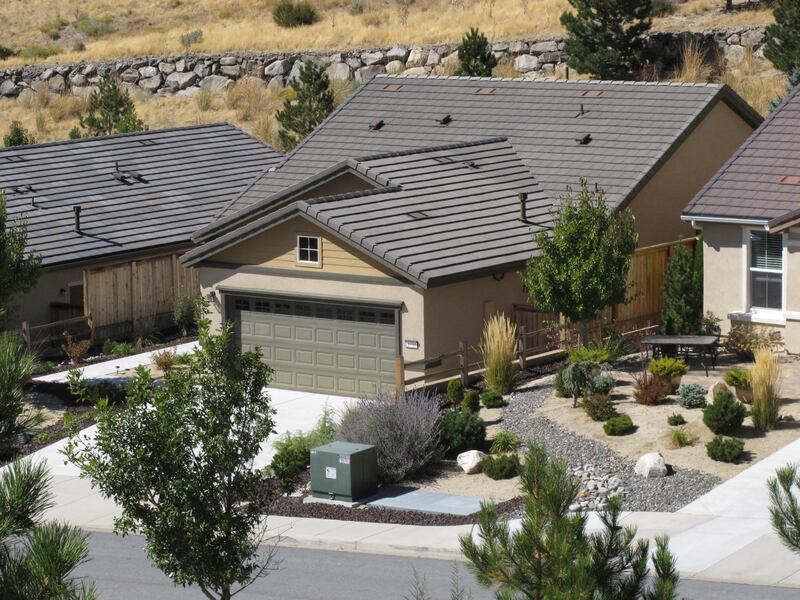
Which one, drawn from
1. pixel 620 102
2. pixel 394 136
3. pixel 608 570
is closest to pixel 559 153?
pixel 620 102

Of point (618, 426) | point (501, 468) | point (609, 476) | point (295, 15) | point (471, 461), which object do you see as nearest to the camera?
point (609, 476)

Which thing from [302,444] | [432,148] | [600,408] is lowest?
[302,444]

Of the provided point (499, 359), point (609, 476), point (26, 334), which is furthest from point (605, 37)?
point (609, 476)

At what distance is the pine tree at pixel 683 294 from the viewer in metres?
30.4

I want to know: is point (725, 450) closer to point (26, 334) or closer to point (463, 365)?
point (463, 365)

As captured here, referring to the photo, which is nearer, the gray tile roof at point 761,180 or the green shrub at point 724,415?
the green shrub at point 724,415

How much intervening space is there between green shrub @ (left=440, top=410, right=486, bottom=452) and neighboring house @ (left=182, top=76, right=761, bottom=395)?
11.8ft

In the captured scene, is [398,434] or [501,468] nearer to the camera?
[501,468]

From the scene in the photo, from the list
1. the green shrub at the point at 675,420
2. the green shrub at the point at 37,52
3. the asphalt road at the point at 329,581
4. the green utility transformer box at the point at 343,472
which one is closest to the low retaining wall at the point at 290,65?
the green shrub at the point at 37,52

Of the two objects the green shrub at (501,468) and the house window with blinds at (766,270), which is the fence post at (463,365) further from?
the house window with blinds at (766,270)

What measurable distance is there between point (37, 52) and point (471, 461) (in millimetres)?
54656

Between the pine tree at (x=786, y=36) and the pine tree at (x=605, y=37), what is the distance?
4.73 meters

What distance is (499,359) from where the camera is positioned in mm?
27891

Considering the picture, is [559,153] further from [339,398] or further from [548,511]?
[548,511]
